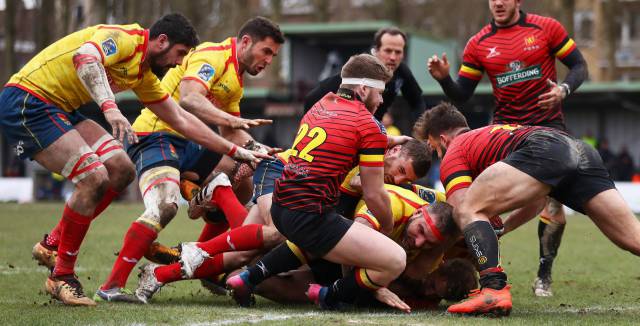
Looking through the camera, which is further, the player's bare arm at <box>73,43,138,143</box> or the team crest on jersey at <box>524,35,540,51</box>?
the team crest on jersey at <box>524,35,540,51</box>

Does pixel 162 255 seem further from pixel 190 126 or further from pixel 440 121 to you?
pixel 440 121

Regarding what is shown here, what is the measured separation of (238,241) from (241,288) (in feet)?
1.40

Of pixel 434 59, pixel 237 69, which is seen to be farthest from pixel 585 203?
pixel 237 69

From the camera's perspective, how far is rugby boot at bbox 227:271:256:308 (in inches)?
264

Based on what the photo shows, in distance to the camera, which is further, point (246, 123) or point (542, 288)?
point (542, 288)

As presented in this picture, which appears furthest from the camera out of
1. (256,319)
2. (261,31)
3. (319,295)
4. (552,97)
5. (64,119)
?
(261,31)

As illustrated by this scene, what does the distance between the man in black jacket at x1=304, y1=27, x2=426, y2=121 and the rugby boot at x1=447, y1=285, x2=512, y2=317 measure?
2.85m

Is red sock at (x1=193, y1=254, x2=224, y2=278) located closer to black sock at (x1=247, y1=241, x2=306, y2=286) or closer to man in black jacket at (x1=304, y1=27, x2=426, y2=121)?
black sock at (x1=247, y1=241, x2=306, y2=286)

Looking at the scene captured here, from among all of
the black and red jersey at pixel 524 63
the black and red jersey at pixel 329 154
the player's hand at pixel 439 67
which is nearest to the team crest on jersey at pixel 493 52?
the black and red jersey at pixel 524 63

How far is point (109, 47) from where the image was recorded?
672 cm

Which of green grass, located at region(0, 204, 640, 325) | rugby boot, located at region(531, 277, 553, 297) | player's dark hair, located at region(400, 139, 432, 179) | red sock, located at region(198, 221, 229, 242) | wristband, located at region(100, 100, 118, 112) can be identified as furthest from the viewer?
red sock, located at region(198, 221, 229, 242)

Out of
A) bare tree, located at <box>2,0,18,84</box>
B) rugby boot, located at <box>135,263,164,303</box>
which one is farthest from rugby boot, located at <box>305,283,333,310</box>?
bare tree, located at <box>2,0,18,84</box>

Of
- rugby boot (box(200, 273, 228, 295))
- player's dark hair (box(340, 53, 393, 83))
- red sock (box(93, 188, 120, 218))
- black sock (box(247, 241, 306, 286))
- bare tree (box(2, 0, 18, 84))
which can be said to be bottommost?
bare tree (box(2, 0, 18, 84))

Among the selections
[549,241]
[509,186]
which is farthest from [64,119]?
[549,241]
